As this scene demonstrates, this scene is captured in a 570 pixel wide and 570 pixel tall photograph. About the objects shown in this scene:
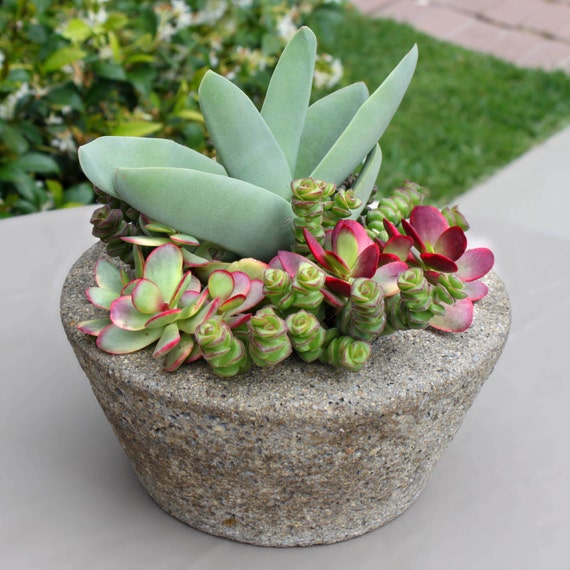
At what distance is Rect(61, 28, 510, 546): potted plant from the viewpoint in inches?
29.4

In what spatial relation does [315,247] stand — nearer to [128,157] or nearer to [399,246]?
A: [399,246]

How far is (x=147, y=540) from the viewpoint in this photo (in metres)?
0.87

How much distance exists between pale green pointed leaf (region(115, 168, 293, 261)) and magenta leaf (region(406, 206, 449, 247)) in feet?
0.40

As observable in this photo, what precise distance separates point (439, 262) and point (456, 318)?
→ 74 mm

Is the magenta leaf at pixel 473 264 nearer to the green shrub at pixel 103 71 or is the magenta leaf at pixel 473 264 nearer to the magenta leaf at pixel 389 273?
the magenta leaf at pixel 389 273

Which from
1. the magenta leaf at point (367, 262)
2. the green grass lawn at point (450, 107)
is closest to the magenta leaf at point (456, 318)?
the magenta leaf at point (367, 262)

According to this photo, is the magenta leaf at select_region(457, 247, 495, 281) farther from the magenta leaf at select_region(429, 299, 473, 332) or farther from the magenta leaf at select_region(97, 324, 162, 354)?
the magenta leaf at select_region(97, 324, 162, 354)

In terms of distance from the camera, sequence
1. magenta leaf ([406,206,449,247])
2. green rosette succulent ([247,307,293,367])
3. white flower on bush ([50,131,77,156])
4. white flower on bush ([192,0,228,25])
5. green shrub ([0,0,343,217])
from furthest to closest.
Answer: white flower on bush ([192,0,228,25]) → white flower on bush ([50,131,77,156]) → green shrub ([0,0,343,217]) → magenta leaf ([406,206,449,247]) → green rosette succulent ([247,307,293,367])

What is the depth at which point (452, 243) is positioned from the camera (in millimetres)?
814

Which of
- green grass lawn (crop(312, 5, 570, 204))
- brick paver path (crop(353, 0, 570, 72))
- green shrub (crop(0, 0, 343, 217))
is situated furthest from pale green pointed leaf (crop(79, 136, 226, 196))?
brick paver path (crop(353, 0, 570, 72))

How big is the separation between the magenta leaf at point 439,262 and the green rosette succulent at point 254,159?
0.28 feet

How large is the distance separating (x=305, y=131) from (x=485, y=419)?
411 mm

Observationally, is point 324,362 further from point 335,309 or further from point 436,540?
point 436,540

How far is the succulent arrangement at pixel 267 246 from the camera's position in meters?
0.74
